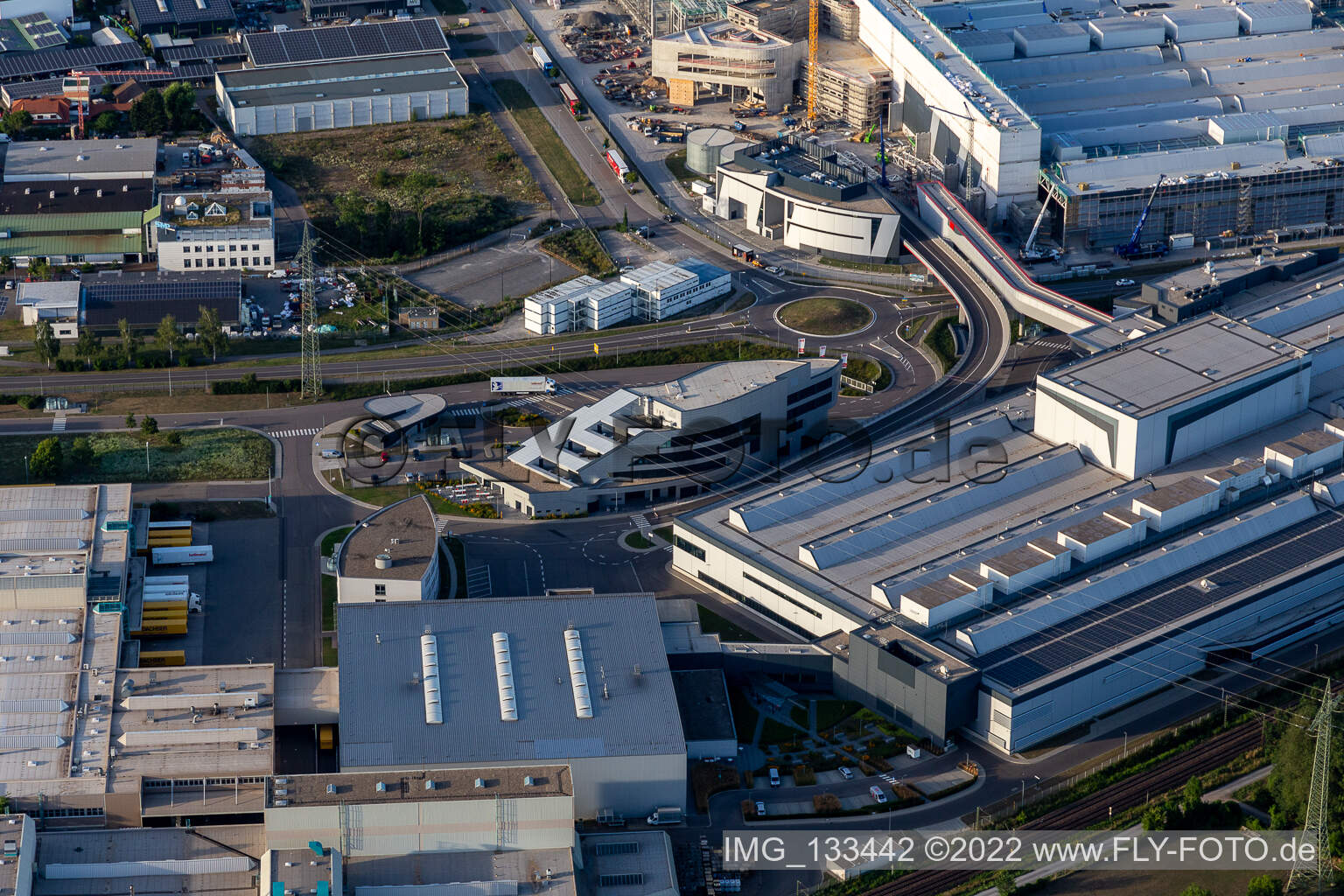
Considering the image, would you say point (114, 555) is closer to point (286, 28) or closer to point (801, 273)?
point (801, 273)

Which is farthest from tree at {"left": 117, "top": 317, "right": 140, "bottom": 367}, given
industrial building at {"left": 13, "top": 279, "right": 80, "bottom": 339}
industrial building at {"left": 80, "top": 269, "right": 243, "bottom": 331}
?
industrial building at {"left": 13, "top": 279, "right": 80, "bottom": 339}

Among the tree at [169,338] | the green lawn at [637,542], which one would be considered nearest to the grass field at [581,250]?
the tree at [169,338]

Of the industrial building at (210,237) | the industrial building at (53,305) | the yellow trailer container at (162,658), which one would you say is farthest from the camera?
the industrial building at (210,237)

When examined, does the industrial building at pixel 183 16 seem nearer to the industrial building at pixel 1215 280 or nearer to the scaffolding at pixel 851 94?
the scaffolding at pixel 851 94

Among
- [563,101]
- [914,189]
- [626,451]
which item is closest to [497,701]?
[626,451]

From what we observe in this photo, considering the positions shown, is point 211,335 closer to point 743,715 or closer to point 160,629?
point 160,629

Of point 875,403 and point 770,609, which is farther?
point 875,403

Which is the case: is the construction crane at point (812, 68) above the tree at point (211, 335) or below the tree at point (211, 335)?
above
